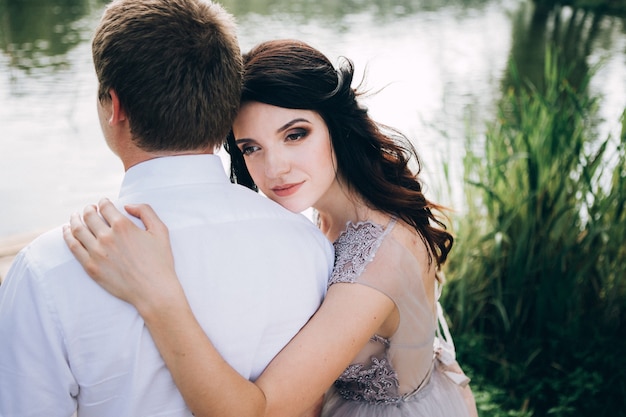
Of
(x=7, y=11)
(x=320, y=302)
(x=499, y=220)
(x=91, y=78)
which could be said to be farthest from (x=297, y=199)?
(x=7, y=11)

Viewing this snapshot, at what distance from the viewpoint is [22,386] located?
3.72ft

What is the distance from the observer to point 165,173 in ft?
4.20

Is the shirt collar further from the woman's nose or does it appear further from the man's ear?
the woman's nose

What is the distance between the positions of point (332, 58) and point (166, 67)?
8.09m

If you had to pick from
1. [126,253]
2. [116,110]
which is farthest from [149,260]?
[116,110]

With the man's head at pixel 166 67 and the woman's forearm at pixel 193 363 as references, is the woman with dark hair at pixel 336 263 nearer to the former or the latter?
the woman's forearm at pixel 193 363

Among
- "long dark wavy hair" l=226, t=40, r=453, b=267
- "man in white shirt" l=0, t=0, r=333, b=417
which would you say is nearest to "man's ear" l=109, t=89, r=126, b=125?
"man in white shirt" l=0, t=0, r=333, b=417

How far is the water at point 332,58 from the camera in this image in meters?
6.06

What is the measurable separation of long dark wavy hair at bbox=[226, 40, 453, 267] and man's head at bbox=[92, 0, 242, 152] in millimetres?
361

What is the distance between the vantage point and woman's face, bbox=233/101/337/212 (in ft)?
5.60

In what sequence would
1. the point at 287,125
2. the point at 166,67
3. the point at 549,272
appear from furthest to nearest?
the point at 549,272
the point at 287,125
the point at 166,67

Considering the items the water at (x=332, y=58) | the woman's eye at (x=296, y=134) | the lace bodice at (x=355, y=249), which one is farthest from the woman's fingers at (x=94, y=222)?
the water at (x=332, y=58)

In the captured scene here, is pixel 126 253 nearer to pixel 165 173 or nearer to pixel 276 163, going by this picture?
pixel 165 173

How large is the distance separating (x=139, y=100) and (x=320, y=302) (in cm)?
59
